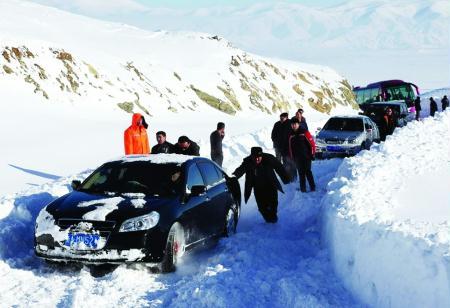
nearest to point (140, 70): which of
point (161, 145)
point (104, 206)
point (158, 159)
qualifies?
point (161, 145)

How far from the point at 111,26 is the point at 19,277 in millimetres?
95651

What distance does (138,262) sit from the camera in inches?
299

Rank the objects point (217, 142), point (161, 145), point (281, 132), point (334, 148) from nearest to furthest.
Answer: point (161, 145)
point (217, 142)
point (281, 132)
point (334, 148)

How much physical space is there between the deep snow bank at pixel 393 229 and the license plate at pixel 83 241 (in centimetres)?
303

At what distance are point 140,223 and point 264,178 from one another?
435 cm

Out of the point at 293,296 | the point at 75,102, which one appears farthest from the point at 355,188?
the point at 75,102

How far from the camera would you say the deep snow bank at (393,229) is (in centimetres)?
583

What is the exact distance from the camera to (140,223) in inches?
300

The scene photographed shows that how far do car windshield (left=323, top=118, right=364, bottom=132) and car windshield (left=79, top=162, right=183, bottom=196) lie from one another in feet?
42.6

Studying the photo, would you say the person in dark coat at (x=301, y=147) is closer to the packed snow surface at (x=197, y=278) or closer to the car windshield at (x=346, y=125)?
the packed snow surface at (x=197, y=278)

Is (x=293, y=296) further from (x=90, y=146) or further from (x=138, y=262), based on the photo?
(x=90, y=146)

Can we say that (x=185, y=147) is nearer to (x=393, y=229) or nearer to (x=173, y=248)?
(x=173, y=248)

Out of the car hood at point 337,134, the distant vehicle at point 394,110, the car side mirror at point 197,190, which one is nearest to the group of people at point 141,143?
the car side mirror at point 197,190

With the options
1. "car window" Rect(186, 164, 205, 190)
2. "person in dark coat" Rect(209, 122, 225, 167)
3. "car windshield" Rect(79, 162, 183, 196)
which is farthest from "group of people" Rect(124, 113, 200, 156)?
"car windshield" Rect(79, 162, 183, 196)
